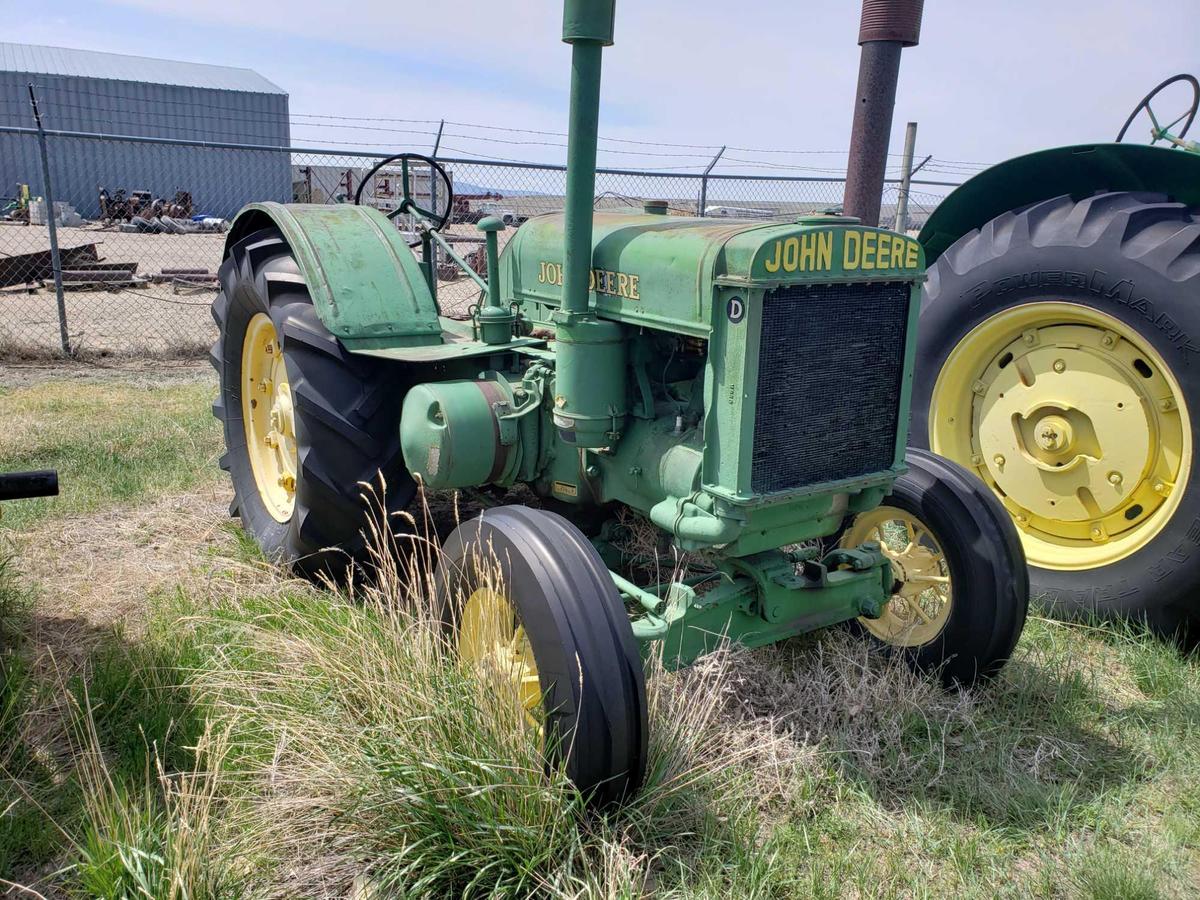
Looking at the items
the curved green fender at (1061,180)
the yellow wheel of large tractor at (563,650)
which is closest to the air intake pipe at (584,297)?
the yellow wheel of large tractor at (563,650)

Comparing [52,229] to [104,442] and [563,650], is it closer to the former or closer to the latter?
[104,442]

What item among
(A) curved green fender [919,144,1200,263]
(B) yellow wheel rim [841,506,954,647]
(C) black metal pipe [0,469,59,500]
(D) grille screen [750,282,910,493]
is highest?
(A) curved green fender [919,144,1200,263]

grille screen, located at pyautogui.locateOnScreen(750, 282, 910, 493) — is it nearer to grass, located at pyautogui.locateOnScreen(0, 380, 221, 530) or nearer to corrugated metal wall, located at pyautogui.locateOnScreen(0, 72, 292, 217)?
grass, located at pyautogui.locateOnScreen(0, 380, 221, 530)

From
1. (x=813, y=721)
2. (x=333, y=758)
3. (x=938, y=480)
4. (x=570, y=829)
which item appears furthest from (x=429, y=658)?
(x=938, y=480)

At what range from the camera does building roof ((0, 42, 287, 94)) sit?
1082 inches

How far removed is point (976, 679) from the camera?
9.83 ft

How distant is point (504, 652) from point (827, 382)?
115 centimetres

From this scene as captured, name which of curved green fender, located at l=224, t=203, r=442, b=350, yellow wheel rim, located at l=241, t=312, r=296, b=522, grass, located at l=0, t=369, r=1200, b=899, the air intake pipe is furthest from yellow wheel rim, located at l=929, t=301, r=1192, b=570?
yellow wheel rim, located at l=241, t=312, r=296, b=522

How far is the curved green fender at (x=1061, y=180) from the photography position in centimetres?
376

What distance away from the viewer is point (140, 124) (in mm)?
25719

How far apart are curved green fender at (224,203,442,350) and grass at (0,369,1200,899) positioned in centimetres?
96

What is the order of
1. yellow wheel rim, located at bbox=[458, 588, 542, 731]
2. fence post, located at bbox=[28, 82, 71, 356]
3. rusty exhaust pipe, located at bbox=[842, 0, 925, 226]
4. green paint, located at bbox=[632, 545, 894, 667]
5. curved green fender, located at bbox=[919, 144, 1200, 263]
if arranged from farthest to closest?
1. fence post, located at bbox=[28, 82, 71, 356]
2. rusty exhaust pipe, located at bbox=[842, 0, 925, 226]
3. curved green fender, located at bbox=[919, 144, 1200, 263]
4. green paint, located at bbox=[632, 545, 894, 667]
5. yellow wheel rim, located at bbox=[458, 588, 542, 731]

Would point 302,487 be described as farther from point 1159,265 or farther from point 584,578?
point 1159,265

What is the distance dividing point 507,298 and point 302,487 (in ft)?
3.55
